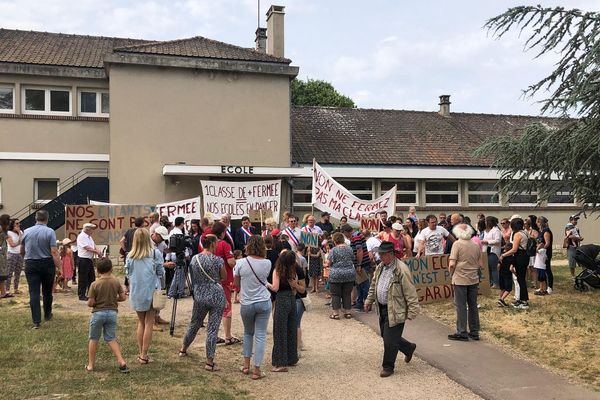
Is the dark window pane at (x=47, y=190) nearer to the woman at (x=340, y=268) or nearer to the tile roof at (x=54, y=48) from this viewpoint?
the tile roof at (x=54, y=48)

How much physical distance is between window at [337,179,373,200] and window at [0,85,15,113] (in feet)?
43.9

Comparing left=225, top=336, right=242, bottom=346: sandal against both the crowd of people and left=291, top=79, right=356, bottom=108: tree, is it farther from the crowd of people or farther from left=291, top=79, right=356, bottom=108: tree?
left=291, top=79, right=356, bottom=108: tree

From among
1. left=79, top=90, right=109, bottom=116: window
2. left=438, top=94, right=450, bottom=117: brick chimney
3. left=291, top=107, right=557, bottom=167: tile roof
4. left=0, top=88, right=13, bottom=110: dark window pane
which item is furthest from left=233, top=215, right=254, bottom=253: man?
left=438, top=94, right=450, bottom=117: brick chimney

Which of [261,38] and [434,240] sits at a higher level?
[261,38]

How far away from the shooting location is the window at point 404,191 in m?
24.9

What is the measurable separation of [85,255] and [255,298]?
5838 mm

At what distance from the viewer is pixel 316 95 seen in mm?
44594

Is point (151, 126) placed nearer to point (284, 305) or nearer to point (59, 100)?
point (59, 100)

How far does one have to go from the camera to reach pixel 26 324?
968cm

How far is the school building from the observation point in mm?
20641

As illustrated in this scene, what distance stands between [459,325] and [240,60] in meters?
15.4

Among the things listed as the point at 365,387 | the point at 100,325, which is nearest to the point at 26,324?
the point at 100,325

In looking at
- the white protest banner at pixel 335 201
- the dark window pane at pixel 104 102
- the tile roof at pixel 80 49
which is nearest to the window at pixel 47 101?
the tile roof at pixel 80 49

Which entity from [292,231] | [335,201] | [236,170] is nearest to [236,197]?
[236,170]
